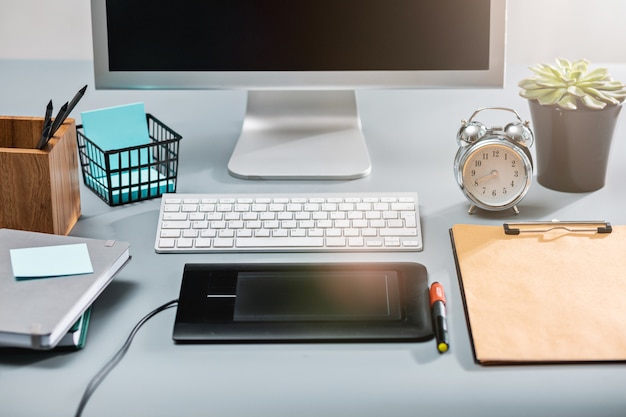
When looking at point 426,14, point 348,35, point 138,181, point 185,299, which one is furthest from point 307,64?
point 185,299

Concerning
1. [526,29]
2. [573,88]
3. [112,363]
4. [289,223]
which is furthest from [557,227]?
[526,29]

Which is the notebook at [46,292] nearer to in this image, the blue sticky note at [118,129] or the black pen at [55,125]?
the black pen at [55,125]

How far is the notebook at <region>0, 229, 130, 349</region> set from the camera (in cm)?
78

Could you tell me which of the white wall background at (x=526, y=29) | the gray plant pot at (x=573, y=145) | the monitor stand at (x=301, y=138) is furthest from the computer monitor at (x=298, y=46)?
the white wall background at (x=526, y=29)

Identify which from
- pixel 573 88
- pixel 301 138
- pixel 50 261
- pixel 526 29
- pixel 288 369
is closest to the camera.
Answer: pixel 288 369

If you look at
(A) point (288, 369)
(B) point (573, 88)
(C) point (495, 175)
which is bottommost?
(A) point (288, 369)

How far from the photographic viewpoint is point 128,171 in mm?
1152

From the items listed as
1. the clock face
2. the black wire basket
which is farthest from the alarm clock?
the black wire basket

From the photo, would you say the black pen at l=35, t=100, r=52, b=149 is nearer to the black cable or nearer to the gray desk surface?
the gray desk surface

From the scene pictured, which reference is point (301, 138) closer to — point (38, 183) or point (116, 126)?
point (116, 126)

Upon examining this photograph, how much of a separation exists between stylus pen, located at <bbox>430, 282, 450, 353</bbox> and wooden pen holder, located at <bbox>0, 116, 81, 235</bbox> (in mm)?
481

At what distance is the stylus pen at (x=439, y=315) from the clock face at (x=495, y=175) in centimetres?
23

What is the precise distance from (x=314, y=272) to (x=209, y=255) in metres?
0.15

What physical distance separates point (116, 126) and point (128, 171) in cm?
9
